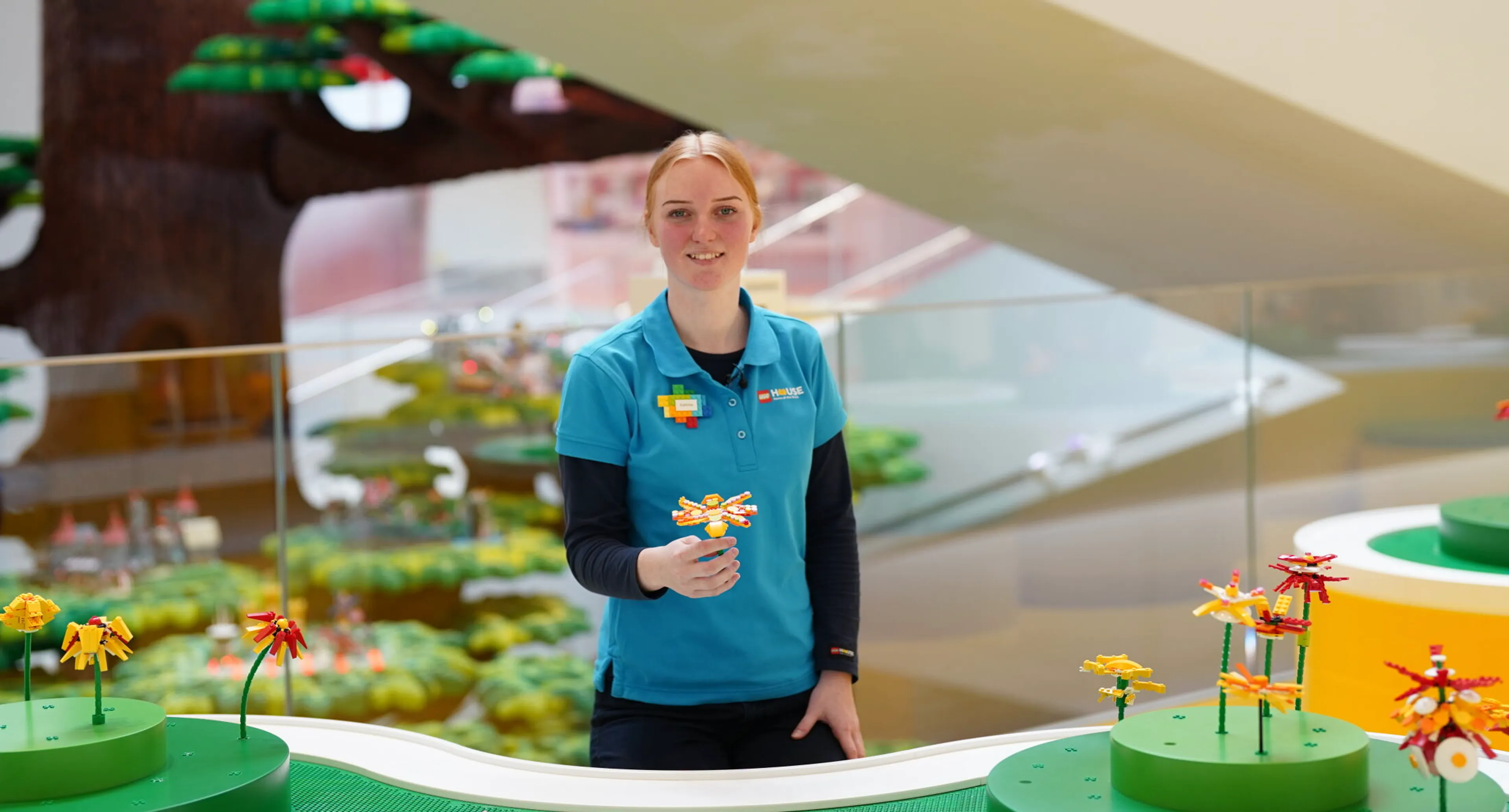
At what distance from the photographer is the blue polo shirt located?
1.54m

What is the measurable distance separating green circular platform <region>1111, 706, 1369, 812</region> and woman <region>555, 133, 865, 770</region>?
0.55 metres

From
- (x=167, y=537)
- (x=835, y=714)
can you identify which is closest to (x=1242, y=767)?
(x=835, y=714)

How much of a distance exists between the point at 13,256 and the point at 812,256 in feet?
18.2

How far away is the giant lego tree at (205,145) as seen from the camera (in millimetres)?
5957

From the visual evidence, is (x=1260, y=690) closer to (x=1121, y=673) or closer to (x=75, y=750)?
(x=1121, y=673)

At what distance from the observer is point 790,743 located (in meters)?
1.56

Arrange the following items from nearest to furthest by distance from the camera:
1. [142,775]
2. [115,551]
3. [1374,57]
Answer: [142,775] → [1374,57] → [115,551]

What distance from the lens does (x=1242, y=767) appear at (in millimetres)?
1000

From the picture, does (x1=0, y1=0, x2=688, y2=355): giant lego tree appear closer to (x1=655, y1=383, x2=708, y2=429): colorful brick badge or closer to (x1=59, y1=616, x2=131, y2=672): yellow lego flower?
(x1=655, y1=383, x2=708, y2=429): colorful brick badge

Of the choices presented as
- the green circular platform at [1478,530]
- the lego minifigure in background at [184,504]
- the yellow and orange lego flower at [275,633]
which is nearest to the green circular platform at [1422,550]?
the green circular platform at [1478,530]

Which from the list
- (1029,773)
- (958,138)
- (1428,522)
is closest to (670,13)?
(958,138)

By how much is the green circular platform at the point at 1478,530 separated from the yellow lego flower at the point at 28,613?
6.19ft

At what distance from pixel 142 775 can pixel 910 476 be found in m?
3.06

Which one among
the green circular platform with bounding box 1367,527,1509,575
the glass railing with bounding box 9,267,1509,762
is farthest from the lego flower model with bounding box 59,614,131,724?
the glass railing with bounding box 9,267,1509,762
